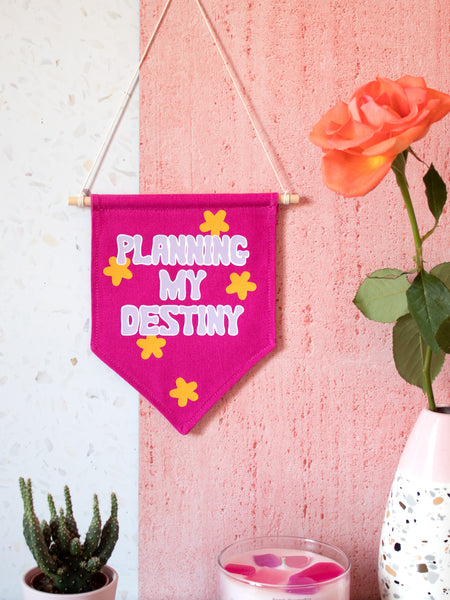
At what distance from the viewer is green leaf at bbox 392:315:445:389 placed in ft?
2.91

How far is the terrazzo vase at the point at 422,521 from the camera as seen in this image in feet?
2.57

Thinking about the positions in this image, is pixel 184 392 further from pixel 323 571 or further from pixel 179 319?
pixel 323 571

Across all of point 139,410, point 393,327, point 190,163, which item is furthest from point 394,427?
point 190,163

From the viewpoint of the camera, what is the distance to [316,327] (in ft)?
3.20

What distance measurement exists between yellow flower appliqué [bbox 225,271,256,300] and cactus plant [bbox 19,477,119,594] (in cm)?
37

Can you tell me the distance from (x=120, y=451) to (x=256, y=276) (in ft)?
1.18

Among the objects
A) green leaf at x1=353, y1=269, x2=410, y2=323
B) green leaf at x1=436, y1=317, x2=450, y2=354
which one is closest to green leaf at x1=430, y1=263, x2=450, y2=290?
green leaf at x1=353, y1=269, x2=410, y2=323

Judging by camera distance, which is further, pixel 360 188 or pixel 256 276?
pixel 256 276

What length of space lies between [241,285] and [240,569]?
416 mm

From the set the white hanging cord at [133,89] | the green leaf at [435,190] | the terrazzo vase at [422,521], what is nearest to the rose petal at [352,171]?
the green leaf at [435,190]

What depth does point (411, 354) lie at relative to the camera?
2.92 ft

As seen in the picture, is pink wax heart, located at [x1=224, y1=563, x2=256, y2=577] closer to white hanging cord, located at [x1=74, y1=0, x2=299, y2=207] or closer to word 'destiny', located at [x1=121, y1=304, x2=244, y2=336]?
word 'destiny', located at [x1=121, y1=304, x2=244, y2=336]

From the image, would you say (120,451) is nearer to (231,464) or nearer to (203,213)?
(231,464)

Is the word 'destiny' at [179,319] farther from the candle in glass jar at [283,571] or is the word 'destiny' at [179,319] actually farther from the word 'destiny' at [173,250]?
the candle in glass jar at [283,571]
